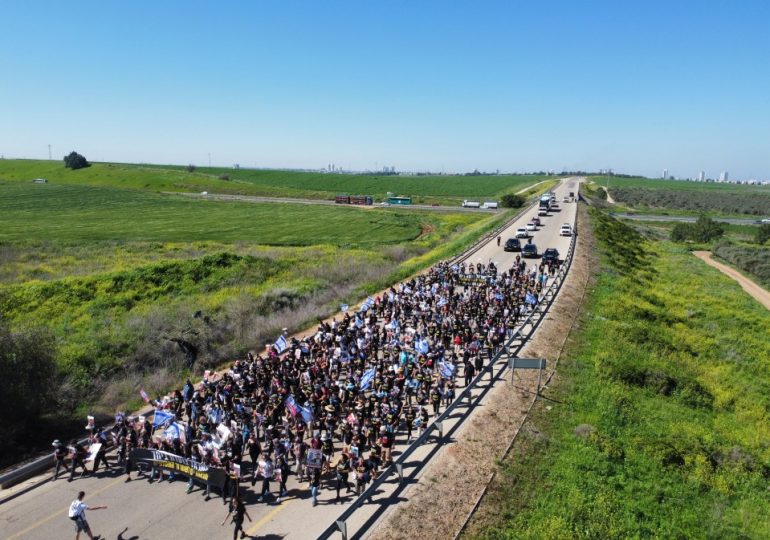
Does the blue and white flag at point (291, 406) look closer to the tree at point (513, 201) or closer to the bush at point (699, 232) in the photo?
the bush at point (699, 232)

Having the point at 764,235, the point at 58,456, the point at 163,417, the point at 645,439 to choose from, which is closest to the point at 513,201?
the point at 764,235

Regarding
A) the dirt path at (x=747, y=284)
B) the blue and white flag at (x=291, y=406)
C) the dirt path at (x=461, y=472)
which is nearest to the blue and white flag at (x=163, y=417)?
the blue and white flag at (x=291, y=406)

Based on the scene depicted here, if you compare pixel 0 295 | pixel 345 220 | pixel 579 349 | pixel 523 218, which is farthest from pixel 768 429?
pixel 345 220

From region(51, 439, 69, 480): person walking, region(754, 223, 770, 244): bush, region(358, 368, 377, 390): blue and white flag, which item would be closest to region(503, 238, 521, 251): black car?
region(358, 368, 377, 390): blue and white flag

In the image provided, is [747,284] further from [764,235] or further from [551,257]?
[764,235]

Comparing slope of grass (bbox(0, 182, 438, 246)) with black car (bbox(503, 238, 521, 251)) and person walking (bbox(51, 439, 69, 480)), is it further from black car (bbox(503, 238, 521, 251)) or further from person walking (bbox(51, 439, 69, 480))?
person walking (bbox(51, 439, 69, 480))

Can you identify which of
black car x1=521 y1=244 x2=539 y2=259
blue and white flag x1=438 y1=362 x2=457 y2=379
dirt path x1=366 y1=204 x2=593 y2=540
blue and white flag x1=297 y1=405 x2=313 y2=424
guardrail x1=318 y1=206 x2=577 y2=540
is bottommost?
dirt path x1=366 y1=204 x2=593 y2=540

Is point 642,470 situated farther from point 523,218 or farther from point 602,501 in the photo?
point 523,218
